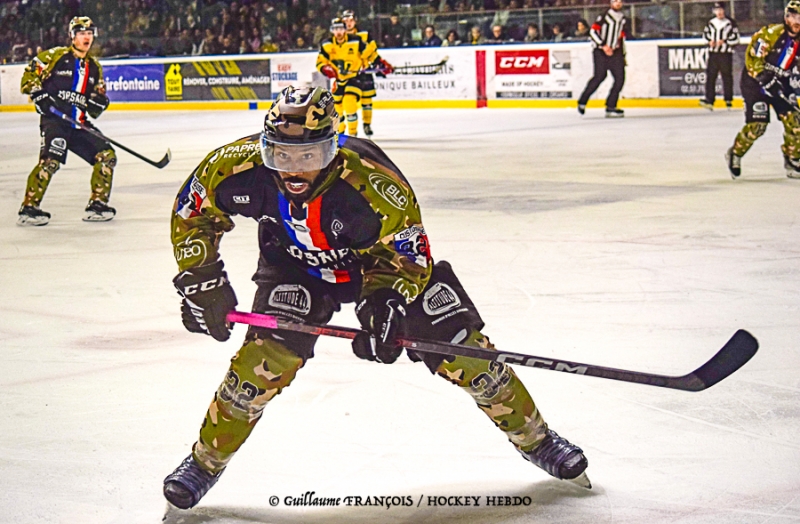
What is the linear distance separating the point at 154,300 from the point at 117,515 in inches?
97.3

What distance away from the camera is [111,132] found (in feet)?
48.6

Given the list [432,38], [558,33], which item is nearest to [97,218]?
[558,33]

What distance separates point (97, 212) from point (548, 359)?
535 centimetres

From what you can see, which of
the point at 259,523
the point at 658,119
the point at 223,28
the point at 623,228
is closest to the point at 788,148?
the point at 623,228

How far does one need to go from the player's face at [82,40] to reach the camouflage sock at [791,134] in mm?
4857

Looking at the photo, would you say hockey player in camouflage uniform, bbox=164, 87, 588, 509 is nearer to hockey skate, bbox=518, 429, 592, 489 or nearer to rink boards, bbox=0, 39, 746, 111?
hockey skate, bbox=518, 429, 592, 489

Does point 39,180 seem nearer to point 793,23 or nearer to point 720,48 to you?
point 793,23

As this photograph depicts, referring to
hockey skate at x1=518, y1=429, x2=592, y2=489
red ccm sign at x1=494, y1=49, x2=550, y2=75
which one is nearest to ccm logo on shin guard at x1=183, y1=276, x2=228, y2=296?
hockey skate at x1=518, y1=429, x2=592, y2=489

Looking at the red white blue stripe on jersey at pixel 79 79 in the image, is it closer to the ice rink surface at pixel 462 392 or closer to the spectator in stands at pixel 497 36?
the ice rink surface at pixel 462 392

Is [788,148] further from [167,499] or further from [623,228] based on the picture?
[167,499]

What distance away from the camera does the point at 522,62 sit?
52.1ft

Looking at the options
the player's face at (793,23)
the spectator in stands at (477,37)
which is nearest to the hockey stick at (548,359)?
the player's face at (793,23)

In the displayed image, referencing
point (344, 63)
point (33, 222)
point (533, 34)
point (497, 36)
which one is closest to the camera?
point (33, 222)

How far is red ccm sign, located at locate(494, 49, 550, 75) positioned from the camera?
15695mm
